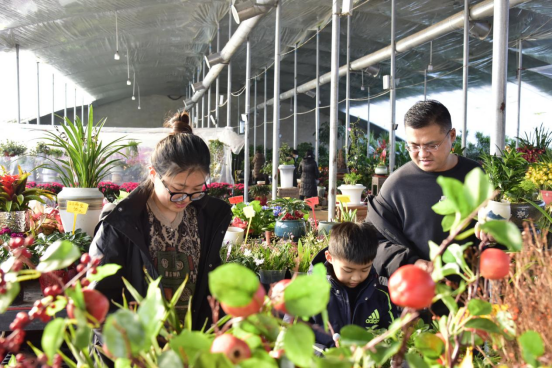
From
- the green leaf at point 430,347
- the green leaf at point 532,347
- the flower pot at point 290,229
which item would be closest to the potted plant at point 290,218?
the flower pot at point 290,229

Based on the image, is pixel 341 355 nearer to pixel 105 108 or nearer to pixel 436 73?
pixel 436 73

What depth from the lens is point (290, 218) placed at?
328 cm

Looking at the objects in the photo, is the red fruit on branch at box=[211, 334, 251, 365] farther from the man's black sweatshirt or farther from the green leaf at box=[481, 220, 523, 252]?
the man's black sweatshirt

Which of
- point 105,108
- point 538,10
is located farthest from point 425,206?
point 105,108

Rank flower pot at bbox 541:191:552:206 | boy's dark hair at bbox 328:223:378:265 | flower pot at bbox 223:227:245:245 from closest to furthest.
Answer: boy's dark hair at bbox 328:223:378:265
flower pot at bbox 541:191:552:206
flower pot at bbox 223:227:245:245

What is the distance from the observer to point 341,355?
1.66 ft

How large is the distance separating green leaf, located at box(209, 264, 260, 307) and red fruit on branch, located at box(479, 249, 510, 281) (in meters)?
0.26

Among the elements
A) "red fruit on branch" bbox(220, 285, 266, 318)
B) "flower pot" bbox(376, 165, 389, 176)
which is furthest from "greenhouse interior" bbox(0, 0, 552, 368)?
"flower pot" bbox(376, 165, 389, 176)

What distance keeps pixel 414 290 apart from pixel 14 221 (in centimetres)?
215

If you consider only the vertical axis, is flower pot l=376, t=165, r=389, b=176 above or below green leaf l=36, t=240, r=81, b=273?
above

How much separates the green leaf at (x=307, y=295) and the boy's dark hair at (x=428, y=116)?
4.57 feet

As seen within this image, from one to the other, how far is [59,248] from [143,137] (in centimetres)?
746

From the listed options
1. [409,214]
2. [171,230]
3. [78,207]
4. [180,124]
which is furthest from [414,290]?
[78,207]

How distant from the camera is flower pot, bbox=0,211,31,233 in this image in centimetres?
214
